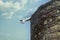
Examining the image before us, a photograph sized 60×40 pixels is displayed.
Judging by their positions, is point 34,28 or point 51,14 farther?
point 34,28

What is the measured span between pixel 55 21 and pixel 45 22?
1.45ft

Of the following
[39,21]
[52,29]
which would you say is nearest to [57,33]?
[52,29]

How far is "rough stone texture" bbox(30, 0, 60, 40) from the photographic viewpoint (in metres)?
8.80

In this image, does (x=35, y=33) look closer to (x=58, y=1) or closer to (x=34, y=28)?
(x=34, y=28)

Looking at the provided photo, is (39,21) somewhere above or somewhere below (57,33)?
above

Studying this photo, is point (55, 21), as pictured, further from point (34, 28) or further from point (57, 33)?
point (34, 28)

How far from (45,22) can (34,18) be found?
0.86 m

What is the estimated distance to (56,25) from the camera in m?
8.84

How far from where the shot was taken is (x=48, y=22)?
29.9ft

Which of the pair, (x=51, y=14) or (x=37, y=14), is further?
(x=37, y=14)

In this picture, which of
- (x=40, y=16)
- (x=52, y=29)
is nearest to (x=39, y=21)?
(x=40, y=16)

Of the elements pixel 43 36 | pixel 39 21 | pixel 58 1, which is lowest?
pixel 43 36

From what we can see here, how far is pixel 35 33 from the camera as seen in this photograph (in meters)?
9.67

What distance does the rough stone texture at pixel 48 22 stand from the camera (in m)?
8.80
